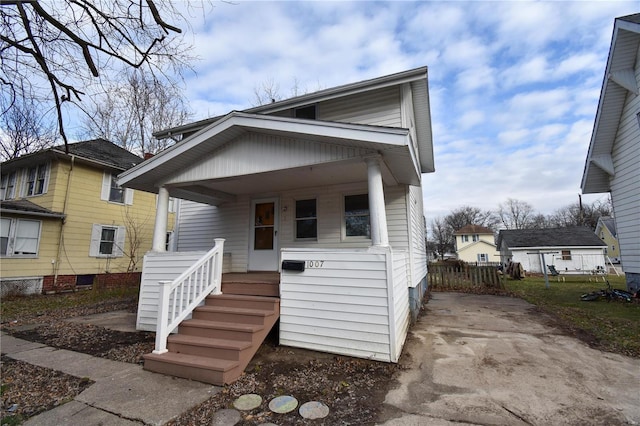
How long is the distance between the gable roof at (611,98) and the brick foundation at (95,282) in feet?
61.9

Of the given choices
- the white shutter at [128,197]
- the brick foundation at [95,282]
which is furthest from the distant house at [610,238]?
the white shutter at [128,197]

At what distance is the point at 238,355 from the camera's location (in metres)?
3.71

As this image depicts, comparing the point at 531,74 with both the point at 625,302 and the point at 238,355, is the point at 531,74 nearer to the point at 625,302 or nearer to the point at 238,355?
the point at 625,302

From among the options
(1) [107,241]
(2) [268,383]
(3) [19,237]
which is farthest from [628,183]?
(3) [19,237]

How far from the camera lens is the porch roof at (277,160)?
4.52 m

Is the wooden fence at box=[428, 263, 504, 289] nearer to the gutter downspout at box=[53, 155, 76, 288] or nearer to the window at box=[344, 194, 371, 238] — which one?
the window at box=[344, 194, 371, 238]

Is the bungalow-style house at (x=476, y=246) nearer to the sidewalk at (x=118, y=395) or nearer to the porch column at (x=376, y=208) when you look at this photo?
the porch column at (x=376, y=208)

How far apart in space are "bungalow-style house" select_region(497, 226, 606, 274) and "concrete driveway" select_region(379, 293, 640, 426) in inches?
897

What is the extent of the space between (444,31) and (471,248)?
1555 inches

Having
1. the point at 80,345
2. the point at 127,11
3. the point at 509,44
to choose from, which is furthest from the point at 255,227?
the point at 509,44

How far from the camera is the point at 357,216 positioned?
22.5 ft

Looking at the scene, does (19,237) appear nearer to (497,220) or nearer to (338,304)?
(338,304)

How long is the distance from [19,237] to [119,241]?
3.38 m

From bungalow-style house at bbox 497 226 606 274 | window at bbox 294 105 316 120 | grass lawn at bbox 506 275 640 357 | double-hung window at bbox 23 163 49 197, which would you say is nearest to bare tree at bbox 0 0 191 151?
window at bbox 294 105 316 120
